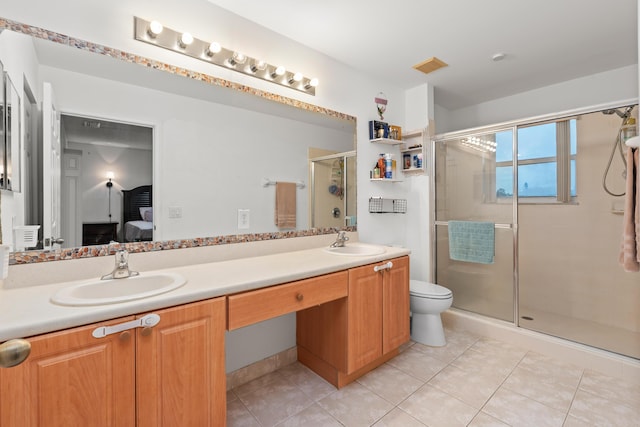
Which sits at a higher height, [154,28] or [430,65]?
[430,65]

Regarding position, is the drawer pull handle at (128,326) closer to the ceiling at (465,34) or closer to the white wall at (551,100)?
the ceiling at (465,34)

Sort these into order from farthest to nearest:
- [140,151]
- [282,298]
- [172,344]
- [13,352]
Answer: [140,151] → [282,298] → [172,344] → [13,352]

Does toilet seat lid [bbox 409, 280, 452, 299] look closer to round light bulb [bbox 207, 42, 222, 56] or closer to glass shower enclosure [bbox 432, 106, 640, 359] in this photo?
glass shower enclosure [bbox 432, 106, 640, 359]

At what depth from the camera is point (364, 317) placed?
1.80 meters

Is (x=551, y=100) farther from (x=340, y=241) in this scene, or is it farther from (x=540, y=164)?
(x=340, y=241)

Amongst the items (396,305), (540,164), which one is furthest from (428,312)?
(540,164)

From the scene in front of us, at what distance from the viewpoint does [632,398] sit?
169cm

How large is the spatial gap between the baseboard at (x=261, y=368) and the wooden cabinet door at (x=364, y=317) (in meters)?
0.53

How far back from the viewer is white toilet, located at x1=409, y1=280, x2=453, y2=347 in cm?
227

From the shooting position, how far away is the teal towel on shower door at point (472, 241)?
254 centimetres

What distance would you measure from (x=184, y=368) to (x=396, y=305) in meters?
1.37

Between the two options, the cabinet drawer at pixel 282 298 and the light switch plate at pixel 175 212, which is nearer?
the cabinet drawer at pixel 282 298

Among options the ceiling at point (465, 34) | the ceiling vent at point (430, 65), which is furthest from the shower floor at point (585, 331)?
the ceiling vent at point (430, 65)

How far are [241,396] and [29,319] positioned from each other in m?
1.23
